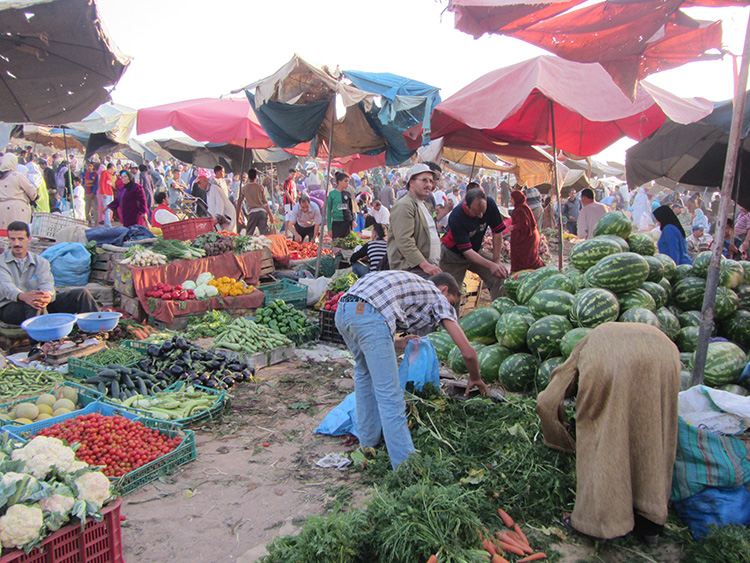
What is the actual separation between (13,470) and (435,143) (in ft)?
27.6

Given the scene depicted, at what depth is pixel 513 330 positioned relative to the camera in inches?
172

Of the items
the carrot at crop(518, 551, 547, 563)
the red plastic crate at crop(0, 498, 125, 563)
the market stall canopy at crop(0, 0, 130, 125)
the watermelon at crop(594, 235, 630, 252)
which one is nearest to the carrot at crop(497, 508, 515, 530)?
the carrot at crop(518, 551, 547, 563)

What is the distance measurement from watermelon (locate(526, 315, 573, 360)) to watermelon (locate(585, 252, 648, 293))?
0.46m

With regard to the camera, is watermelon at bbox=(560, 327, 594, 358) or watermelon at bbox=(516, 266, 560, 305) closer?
watermelon at bbox=(560, 327, 594, 358)

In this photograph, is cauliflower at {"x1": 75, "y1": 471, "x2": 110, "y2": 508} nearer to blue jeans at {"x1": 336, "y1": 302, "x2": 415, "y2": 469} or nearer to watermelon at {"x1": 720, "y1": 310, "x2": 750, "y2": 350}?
blue jeans at {"x1": 336, "y1": 302, "x2": 415, "y2": 469}

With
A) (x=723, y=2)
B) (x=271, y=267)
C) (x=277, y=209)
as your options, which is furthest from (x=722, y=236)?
(x=277, y=209)

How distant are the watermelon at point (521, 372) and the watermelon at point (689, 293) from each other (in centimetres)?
142

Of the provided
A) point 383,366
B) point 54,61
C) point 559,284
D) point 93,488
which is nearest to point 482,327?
point 559,284

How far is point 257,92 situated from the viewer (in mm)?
7957

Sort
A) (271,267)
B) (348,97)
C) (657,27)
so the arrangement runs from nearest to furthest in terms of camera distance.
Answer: (657,27) < (348,97) < (271,267)

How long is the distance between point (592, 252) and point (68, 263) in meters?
6.92

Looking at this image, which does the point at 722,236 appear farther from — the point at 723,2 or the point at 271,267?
the point at 271,267

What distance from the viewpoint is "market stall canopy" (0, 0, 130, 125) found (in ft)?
14.9

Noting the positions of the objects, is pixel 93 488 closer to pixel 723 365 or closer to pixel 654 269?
pixel 723 365
